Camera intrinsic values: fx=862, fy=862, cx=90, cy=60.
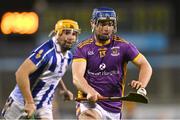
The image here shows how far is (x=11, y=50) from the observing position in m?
27.5

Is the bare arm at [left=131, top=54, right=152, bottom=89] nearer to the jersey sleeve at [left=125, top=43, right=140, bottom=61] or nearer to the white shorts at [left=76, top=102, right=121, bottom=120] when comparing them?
the jersey sleeve at [left=125, top=43, right=140, bottom=61]

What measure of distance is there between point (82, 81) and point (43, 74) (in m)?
1.08

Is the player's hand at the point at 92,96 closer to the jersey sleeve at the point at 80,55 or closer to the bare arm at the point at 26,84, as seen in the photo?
the jersey sleeve at the point at 80,55

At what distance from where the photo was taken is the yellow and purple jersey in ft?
32.1

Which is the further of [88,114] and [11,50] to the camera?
[11,50]

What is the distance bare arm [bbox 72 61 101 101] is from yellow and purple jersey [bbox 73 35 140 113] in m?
0.07

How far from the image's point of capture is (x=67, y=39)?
415 inches

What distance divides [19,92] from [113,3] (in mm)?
15623

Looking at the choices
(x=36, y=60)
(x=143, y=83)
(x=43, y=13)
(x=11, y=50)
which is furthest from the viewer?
(x=11, y=50)

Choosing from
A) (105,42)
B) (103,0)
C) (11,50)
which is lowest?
(11,50)

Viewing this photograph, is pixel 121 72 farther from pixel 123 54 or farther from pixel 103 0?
pixel 103 0

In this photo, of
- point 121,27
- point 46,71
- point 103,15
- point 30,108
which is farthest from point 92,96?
point 121,27

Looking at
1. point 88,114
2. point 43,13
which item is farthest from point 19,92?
point 43,13

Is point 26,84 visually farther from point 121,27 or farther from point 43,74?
point 121,27
